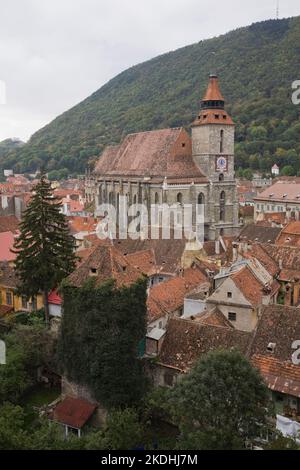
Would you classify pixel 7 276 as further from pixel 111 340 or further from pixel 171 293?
pixel 111 340

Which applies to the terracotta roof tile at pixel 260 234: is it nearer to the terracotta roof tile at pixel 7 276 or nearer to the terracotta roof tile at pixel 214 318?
the terracotta roof tile at pixel 214 318

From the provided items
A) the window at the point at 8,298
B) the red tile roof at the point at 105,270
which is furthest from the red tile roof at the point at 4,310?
the red tile roof at the point at 105,270

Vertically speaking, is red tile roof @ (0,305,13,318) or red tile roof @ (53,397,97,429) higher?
red tile roof @ (0,305,13,318)

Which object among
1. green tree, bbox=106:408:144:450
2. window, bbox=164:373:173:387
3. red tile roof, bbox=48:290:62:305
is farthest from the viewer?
red tile roof, bbox=48:290:62:305

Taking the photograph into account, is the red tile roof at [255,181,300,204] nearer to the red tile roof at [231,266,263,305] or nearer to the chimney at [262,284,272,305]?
the chimney at [262,284,272,305]

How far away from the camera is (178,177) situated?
66.9m

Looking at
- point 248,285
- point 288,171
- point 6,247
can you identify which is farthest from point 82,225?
point 288,171

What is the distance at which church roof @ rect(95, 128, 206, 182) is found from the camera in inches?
2675

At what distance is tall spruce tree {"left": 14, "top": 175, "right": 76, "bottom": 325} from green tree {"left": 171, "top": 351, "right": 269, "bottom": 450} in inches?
724

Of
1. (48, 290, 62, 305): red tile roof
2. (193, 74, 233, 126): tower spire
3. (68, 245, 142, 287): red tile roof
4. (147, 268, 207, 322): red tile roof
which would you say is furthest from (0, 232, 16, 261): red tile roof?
(193, 74, 233, 126): tower spire

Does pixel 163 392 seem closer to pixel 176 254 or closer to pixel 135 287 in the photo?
pixel 135 287

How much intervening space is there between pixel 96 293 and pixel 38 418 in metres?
8.57

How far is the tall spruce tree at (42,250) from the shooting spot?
123ft

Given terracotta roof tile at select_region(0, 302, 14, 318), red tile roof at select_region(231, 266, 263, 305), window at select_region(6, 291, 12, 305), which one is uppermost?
red tile roof at select_region(231, 266, 263, 305)
